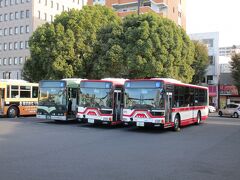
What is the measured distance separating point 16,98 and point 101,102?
9.57 metres

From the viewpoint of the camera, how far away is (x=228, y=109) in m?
38.5

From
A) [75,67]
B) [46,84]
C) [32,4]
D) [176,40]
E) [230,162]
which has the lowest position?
[230,162]

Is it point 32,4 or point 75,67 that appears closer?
point 75,67

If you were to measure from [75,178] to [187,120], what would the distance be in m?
15.2

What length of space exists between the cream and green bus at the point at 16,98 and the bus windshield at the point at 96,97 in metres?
7.97

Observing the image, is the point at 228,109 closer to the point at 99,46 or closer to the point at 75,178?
the point at 99,46

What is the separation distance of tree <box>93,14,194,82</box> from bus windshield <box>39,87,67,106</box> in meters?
10.8

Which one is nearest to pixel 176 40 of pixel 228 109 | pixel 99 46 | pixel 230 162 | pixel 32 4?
pixel 99 46

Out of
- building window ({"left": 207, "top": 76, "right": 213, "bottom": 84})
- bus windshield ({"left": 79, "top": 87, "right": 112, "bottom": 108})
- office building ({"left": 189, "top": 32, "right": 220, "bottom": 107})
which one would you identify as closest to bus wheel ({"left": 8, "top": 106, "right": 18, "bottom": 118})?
bus windshield ({"left": 79, "top": 87, "right": 112, "bottom": 108})

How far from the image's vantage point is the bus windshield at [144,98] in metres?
18.6

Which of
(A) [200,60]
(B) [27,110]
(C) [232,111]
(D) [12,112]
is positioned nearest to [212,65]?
(A) [200,60]

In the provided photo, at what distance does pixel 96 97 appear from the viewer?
20.9 metres

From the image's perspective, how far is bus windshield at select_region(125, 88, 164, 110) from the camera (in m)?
18.6

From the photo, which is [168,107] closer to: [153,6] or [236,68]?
[236,68]
